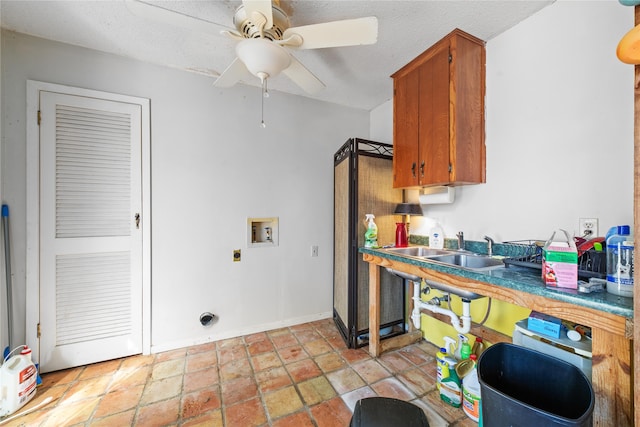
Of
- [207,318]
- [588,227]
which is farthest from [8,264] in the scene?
[588,227]

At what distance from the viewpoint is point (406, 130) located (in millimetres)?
2088

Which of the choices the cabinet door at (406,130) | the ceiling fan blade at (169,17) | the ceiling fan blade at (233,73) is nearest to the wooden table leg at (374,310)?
the cabinet door at (406,130)

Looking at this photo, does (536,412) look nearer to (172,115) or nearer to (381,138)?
(381,138)

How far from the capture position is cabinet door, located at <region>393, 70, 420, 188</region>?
6.55ft

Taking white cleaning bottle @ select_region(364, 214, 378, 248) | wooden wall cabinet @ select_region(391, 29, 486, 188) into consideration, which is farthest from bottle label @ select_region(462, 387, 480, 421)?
wooden wall cabinet @ select_region(391, 29, 486, 188)

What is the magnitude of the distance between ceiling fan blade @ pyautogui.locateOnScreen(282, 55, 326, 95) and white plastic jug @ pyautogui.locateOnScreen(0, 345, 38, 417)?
95.9 inches

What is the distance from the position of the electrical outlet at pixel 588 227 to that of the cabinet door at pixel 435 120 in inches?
28.2

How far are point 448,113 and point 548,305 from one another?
1.27 m

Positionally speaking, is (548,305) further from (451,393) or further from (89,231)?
(89,231)

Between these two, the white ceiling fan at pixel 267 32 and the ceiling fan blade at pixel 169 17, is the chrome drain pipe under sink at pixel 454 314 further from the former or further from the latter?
the ceiling fan blade at pixel 169 17

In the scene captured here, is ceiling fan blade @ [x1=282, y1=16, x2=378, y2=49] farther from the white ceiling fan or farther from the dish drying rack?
the dish drying rack

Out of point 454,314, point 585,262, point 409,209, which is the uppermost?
point 409,209

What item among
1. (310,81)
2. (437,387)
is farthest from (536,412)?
(310,81)

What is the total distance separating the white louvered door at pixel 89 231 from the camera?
1847 millimetres
